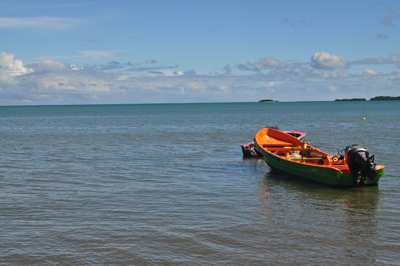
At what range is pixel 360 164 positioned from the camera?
52.8ft

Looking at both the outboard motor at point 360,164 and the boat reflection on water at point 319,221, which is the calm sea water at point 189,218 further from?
the outboard motor at point 360,164

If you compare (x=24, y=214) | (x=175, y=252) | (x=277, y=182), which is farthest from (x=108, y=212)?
(x=277, y=182)

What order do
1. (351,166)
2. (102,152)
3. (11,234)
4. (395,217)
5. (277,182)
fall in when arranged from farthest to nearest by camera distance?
(102,152) → (277,182) → (351,166) → (395,217) → (11,234)

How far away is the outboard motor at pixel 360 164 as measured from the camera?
16000 mm

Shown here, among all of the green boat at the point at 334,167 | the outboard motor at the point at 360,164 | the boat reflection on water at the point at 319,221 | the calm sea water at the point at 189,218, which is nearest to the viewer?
the calm sea water at the point at 189,218

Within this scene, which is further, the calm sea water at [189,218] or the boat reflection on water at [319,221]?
the boat reflection on water at [319,221]

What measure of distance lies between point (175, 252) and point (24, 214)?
600 cm

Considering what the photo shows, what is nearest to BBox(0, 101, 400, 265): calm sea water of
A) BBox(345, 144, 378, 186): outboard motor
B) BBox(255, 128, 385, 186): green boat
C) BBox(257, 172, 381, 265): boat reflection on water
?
BBox(257, 172, 381, 265): boat reflection on water

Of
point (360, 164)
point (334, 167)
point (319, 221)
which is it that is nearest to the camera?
point (319, 221)

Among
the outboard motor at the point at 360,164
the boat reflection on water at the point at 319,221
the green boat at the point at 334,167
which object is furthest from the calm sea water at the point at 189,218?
the outboard motor at the point at 360,164

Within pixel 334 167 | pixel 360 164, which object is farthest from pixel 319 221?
pixel 334 167

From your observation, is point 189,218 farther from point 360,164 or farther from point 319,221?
point 360,164

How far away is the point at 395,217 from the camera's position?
41.4ft

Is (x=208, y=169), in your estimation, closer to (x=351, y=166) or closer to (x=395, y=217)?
(x=351, y=166)
